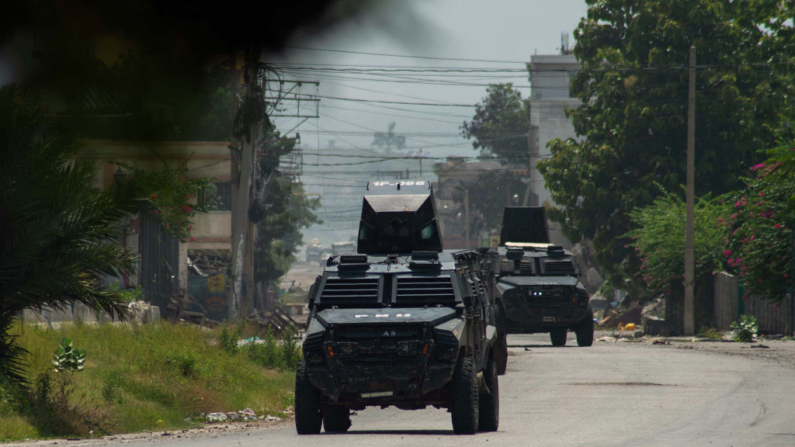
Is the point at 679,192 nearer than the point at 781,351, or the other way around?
the point at 781,351

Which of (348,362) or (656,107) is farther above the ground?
(656,107)

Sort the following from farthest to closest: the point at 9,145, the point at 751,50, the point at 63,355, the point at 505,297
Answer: the point at 751,50
the point at 505,297
the point at 63,355
the point at 9,145

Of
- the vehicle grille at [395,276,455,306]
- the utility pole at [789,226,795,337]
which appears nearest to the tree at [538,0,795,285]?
the utility pole at [789,226,795,337]

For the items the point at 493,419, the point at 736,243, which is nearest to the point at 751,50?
the point at 736,243

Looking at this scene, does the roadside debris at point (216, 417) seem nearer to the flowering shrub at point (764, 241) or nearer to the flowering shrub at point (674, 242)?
the flowering shrub at point (764, 241)

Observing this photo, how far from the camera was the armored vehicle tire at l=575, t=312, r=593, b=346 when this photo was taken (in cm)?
2898

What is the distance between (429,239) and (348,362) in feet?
16.1

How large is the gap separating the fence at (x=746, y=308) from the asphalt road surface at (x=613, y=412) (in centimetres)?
798

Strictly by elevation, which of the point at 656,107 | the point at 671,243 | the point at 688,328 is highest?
the point at 656,107

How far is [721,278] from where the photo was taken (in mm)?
36500

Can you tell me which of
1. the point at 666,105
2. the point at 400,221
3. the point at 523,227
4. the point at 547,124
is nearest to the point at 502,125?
the point at 547,124

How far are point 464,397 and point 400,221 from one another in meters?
5.07

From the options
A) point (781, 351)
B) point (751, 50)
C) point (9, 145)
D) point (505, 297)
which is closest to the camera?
point (9, 145)

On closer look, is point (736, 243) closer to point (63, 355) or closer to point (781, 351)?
point (781, 351)
